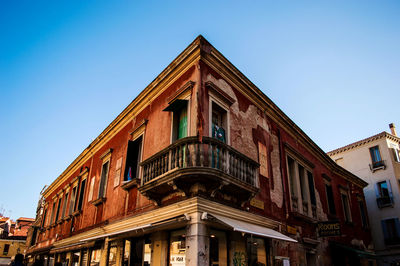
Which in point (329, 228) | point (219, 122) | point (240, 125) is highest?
point (240, 125)

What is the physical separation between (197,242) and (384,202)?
22.7 meters

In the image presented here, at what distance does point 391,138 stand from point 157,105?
74.8ft

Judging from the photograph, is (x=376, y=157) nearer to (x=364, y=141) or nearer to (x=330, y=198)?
(x=364, y=141)

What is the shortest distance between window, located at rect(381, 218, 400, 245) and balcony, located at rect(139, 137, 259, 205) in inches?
806

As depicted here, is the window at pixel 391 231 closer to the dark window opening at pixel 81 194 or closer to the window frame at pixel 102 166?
the window frame at pixel 102 166

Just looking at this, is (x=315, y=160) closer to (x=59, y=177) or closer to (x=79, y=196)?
(x=79, y=196)

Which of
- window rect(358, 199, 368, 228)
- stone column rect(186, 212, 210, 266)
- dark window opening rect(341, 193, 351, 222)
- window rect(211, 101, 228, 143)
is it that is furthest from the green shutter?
window rect(358, 199, 368, 228)

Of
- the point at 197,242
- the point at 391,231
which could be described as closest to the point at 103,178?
the point at 197,242

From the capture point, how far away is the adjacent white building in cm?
2184

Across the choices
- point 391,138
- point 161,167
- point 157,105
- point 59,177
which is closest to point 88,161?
point 59,177

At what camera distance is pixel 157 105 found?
9695 millimetres

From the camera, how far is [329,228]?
35.5ft

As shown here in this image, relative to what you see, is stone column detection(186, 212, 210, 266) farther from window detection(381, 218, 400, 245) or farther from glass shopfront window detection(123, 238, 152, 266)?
window detection(381, 218, 400, 245)

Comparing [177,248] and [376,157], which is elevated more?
[376,157]
